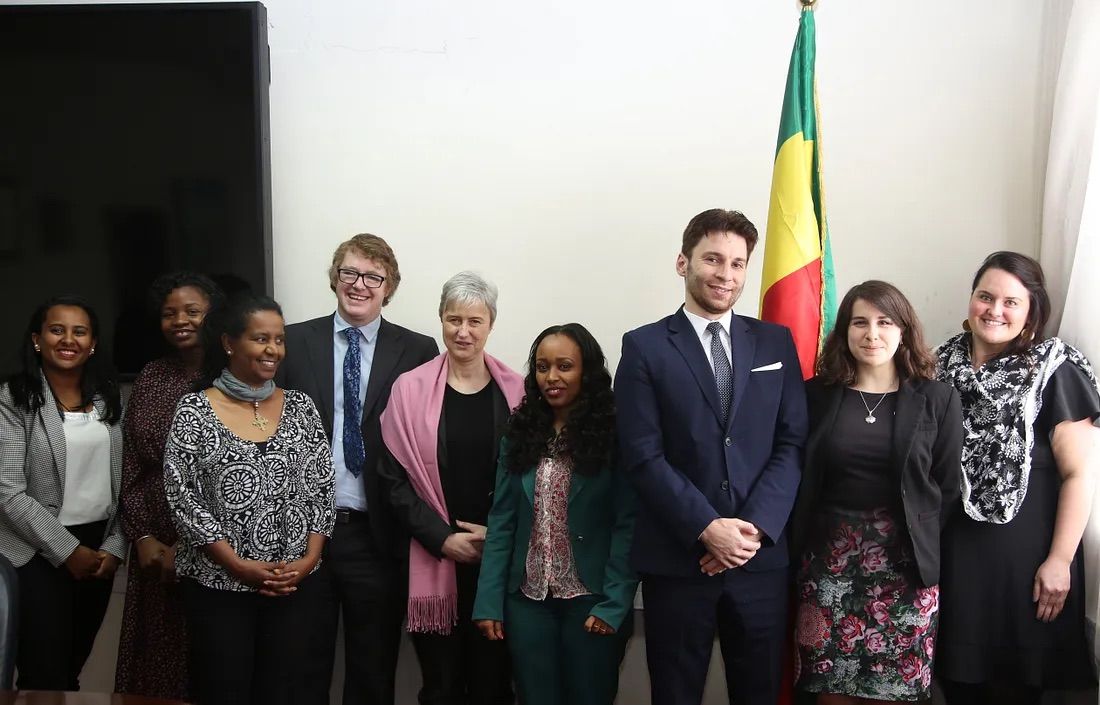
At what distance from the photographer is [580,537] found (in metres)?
2.46

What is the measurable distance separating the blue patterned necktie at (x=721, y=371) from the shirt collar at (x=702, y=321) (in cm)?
1

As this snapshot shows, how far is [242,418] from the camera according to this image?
2477 millimetres

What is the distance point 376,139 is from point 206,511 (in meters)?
1.52

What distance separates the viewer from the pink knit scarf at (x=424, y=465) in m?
2.62

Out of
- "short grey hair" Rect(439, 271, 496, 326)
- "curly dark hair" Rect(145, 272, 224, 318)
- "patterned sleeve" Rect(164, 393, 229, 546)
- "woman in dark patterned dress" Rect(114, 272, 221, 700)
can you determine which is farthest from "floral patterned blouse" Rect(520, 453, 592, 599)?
"curly dark hair" Rect(145, 272, 224, 318)

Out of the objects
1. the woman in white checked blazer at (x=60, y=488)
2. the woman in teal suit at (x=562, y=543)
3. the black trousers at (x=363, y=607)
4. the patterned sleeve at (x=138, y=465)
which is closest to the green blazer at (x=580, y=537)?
the woman in teal suit at (x=562, y=543)

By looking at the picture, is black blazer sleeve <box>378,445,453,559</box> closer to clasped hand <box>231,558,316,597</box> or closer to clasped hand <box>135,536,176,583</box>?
clasped hand <box>231,558,316,597</box>

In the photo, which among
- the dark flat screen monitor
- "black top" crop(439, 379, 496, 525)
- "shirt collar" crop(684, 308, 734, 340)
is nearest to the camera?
"shirt collar" crop(684, 308, 734, 340)

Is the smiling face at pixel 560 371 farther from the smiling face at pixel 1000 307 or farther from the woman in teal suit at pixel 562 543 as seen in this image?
the smiling face at pixel 1000 307

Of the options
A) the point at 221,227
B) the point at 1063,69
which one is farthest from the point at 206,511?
the point at 1063,69

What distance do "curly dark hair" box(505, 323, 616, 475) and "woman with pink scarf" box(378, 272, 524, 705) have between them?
168 millimetres

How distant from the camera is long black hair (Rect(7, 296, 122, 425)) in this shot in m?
2.72

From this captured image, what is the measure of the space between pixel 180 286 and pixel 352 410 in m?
0.67

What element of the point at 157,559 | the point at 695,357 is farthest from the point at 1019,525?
the point at 157,559
